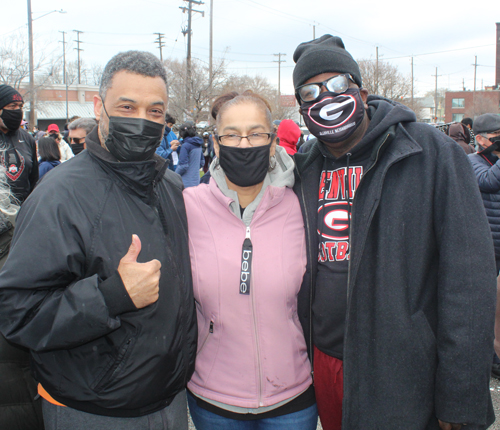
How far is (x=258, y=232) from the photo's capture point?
6.70 feet

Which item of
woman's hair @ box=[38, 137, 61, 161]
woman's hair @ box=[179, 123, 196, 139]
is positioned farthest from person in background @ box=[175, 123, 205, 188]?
woman's hair @ box=[38, 137, 61, 161]

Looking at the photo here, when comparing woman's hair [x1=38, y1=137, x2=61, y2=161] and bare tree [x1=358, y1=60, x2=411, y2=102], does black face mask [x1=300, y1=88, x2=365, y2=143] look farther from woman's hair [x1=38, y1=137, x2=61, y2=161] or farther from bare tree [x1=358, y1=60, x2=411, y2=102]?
bare tree [x1=358, y1=60, x2=411, y2=102]

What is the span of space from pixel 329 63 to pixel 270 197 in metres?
0.74

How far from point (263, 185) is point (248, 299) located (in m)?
0.65

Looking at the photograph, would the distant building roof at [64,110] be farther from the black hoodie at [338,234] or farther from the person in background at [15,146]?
the black hoodie at [338,234]

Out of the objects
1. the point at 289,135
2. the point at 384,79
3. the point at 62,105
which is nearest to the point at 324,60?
the point at 289,135

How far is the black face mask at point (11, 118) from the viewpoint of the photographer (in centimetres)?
464

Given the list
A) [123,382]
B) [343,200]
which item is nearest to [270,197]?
[343,200]

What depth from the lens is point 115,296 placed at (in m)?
1.53

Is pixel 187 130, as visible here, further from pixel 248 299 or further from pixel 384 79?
pixel 384 79

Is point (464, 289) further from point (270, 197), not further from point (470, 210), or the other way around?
point (270, 197)

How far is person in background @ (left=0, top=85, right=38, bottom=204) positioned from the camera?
466cm

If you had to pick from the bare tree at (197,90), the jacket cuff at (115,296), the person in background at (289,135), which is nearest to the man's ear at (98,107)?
the jacket cuff at (115,296)

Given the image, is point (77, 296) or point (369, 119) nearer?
point (77, 296)
